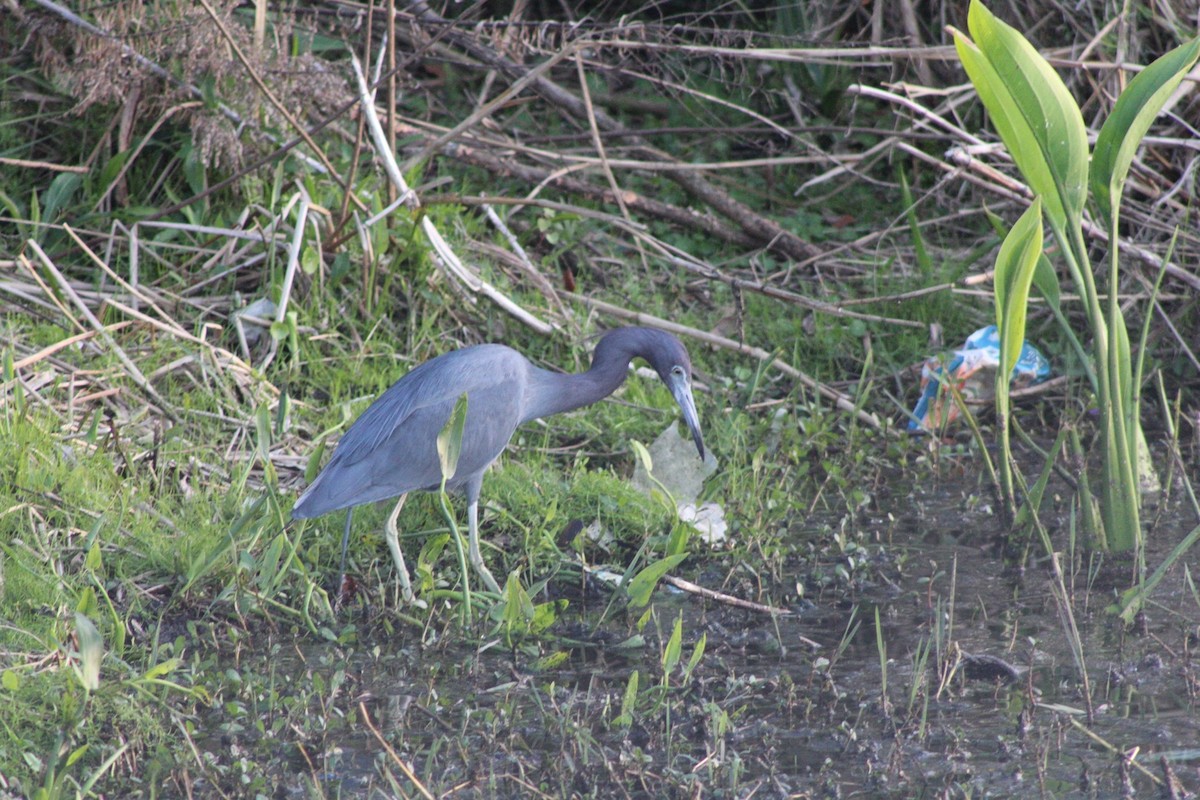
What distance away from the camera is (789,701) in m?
3.05

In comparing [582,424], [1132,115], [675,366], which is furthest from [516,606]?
[1132,115]

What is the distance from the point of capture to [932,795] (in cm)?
262

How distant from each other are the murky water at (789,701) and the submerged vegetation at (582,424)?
1 centimetres

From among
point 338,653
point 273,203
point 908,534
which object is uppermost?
point 273,203

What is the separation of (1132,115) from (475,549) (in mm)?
2149

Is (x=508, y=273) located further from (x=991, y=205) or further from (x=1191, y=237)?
(x=1191, y=237)

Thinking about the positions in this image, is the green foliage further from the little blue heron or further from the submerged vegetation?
the little blue heron

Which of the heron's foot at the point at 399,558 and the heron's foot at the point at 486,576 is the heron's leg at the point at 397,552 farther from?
the heron's foot at the point at 486,576

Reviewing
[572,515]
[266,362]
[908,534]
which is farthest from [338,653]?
[908,534]

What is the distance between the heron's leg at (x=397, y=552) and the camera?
3.59m

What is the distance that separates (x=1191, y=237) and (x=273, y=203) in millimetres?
3591

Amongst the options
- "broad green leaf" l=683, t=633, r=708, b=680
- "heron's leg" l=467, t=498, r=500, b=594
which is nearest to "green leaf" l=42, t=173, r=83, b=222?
"heron's leg" l=467, t=498, r=500, b=594

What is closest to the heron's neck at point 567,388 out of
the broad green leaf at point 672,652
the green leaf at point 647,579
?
the green leaf at point 647,579

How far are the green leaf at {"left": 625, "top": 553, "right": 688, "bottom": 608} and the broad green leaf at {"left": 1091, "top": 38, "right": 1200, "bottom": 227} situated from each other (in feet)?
4.98
